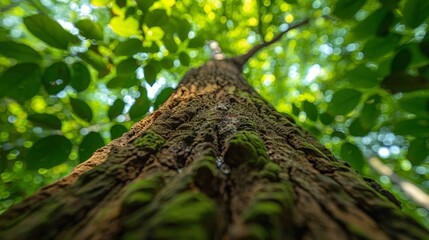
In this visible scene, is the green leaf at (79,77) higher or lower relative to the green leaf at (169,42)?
lower

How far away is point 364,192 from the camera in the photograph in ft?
2.89

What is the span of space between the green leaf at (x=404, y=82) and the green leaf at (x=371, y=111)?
0.33m

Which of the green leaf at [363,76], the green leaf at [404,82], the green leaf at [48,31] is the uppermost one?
the green leaf at [363,76]

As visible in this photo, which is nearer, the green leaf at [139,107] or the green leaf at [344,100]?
the green leaf at [344,100]

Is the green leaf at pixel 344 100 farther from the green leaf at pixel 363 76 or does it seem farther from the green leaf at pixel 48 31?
the green leaf at pixel 48 31

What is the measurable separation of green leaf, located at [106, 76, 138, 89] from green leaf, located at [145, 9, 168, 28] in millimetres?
505

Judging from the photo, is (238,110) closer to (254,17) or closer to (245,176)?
(245,176)

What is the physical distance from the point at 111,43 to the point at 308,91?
7.20 m

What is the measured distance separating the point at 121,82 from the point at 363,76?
1.85 meters

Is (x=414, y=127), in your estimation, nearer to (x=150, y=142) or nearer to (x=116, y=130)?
(x=150, y=142)

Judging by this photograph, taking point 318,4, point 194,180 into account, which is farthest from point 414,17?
point 318,4

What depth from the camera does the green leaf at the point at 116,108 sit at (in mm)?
1935

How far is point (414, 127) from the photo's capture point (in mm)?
1746

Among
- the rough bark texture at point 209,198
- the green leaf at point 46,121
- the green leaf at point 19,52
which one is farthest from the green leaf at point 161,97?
the rough bark texture at point 209,198
